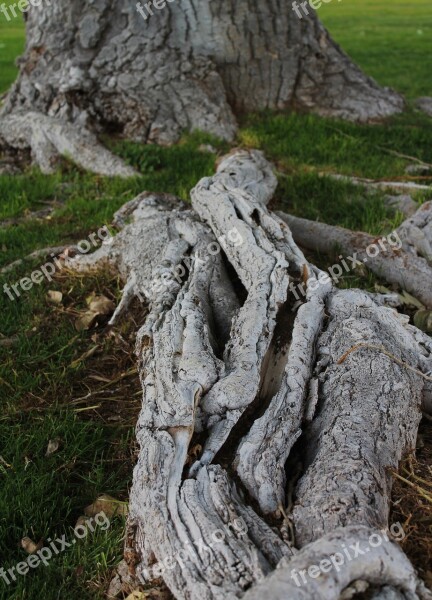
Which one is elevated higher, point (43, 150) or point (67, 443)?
point (43, 150)

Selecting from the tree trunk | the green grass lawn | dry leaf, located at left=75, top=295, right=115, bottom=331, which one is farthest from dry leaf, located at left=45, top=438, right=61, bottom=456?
the green grass lawn

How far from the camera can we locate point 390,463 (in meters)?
2.66

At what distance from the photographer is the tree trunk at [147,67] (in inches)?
277

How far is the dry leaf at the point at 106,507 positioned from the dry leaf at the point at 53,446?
0.42 m

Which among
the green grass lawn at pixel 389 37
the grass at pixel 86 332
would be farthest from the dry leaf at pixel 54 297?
the green grass lawn at pixel 389 37

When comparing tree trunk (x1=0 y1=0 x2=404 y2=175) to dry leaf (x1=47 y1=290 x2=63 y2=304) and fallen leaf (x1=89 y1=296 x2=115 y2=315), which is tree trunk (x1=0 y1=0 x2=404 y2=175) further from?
fallen leaf (x1=89 y1=296 x2=115 y2=315)

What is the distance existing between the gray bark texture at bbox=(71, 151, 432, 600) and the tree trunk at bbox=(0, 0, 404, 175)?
3.34 meters

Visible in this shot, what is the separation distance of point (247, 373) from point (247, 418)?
207mm

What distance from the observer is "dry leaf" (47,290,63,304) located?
14.8 feet

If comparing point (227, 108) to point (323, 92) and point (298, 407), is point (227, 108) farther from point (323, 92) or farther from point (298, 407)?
point (298, 407)

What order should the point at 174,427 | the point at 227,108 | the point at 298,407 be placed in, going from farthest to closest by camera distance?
the point at 227,108
the point at 298,407
the point at 174,427

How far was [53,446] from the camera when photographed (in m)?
3.28

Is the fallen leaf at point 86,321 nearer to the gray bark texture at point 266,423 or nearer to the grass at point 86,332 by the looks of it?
the grass at point 86,332

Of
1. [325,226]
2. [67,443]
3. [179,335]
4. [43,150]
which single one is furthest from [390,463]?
[43,150]
